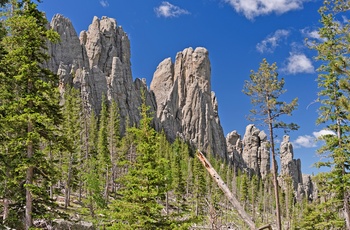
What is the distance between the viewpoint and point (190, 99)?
14738 cm

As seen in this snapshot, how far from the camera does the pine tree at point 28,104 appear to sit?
15.0 metres

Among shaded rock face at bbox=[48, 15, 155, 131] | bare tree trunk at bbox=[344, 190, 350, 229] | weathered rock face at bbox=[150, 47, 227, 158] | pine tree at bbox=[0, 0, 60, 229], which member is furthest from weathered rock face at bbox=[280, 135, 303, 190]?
pine tree at bbox=[0, 0, 60, 229]

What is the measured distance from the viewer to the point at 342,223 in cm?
2542

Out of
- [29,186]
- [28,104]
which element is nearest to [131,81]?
[28,104]

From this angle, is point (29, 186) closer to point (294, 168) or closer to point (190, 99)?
point (190, 99)

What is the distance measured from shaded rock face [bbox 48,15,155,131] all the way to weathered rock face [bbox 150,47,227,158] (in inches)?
578

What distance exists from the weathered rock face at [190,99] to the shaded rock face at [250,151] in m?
9.55

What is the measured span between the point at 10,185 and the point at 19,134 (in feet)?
7.62

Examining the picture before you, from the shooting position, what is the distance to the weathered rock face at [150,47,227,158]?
141750 millimetres

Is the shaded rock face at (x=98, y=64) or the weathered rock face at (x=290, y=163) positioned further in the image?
the weathered rock face at (x=290, y=163)

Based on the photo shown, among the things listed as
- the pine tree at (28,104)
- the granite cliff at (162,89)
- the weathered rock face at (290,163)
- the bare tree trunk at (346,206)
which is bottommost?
the bare tree trunk at (346,206)

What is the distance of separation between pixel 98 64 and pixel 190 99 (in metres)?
45.9

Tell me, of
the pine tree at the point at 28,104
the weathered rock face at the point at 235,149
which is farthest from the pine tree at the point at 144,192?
the weathered rock face at the point at 235,149

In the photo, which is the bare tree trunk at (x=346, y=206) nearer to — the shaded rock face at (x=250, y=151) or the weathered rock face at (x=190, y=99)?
the weathered rock face at (x=190, y=99)
